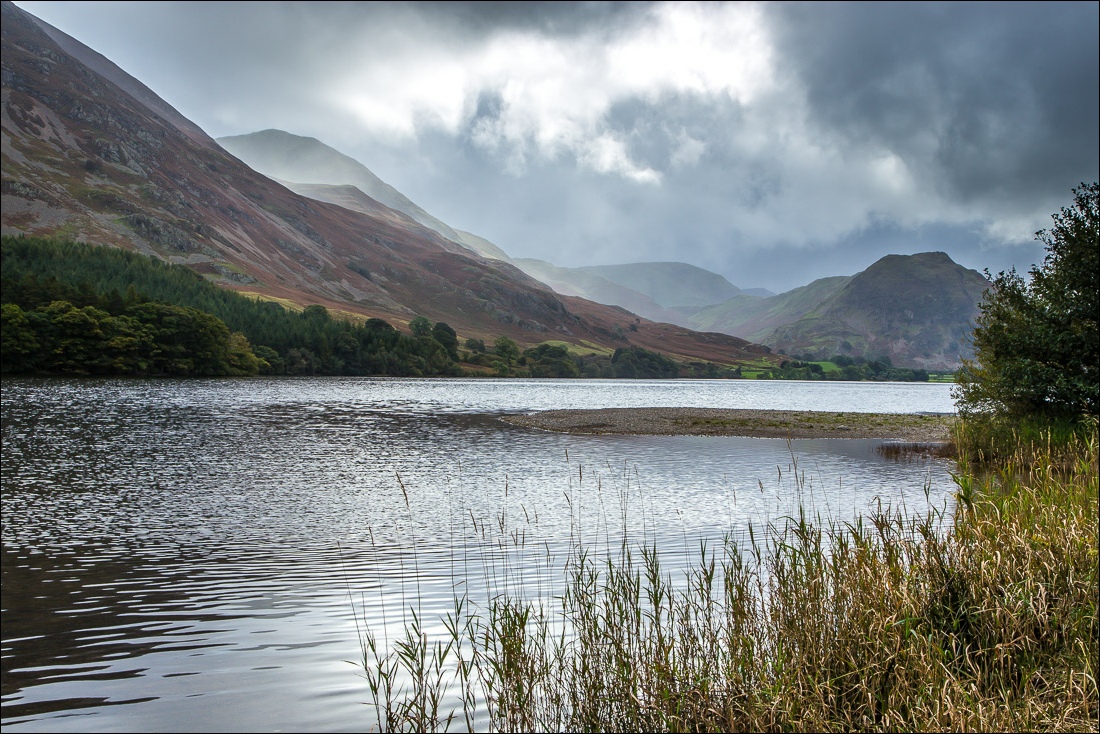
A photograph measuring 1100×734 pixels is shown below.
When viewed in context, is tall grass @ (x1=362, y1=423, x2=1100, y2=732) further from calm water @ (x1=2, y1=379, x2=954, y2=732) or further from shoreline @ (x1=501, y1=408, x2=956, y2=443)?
shoreline @ (x1=501, y1=408, x2=956, y2=443)

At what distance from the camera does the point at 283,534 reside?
22141 millimetres

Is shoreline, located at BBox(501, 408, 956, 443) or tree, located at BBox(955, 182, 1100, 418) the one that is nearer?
tree, located at BBox(955, 182, 1100, 418)

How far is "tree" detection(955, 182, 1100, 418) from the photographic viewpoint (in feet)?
110

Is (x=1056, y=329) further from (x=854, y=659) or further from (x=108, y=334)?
(x=108, y=334)

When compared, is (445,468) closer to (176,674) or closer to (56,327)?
(176,674)

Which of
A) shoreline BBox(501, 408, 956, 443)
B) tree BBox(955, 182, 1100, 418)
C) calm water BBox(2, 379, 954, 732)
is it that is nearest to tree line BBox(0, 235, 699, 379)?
calm water BBox(2, 379, 954, 732)

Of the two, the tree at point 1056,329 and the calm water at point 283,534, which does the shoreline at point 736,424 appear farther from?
the tree at point 1056,329

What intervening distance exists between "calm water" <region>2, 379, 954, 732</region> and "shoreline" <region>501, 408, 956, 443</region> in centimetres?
853

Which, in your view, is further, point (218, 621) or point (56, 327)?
point (56, 327)

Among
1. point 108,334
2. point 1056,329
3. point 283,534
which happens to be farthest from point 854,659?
point 108,334

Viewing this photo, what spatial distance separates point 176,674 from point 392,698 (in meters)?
3.67

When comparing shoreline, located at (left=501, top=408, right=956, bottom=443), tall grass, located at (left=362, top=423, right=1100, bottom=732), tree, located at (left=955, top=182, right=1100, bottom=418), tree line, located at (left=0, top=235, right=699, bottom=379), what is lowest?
shoreline, located at (left=501, top=408, right=956, bottom=443)

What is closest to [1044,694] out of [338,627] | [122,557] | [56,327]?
[338,627]

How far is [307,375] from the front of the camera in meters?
190
